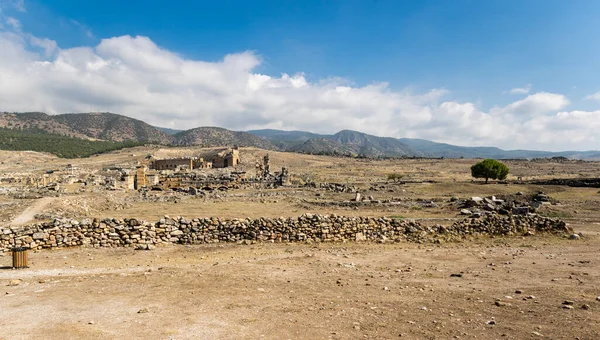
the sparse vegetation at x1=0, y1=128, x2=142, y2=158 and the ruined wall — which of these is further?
the sparse vegetation at x1=0, y1=128, x2=142, y2=158

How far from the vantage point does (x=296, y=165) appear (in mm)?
122812

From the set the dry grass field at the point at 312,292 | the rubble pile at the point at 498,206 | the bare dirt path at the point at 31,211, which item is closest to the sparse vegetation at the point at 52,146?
the bare dirt path at the point at 31,211

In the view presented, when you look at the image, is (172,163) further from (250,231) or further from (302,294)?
(302,294)

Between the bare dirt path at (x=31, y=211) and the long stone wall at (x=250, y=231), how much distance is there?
8380 mm

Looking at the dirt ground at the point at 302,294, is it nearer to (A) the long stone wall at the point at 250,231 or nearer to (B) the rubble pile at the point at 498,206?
(A) the long stone wall at the point at 250,231

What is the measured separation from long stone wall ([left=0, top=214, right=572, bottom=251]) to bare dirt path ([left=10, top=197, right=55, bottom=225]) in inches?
330

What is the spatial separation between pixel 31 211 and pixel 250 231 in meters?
17.4

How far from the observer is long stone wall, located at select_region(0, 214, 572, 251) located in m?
14.1

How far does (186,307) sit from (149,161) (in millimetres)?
92651

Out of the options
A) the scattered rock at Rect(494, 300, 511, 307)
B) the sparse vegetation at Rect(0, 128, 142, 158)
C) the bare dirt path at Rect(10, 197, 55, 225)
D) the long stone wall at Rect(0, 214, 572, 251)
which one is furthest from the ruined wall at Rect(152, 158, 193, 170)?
the scattered rock at Rect(494, 300, 511, 307)

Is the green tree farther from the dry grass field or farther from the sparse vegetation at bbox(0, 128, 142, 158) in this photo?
the sparse vegetation at bbox(0, 128, 142, 158)

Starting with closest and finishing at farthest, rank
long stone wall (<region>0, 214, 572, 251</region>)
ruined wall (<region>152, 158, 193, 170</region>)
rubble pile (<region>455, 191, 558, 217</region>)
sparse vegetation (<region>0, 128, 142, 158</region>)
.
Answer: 1. long stone wall (<region>0, 214, 572, 251</region>)
2. rubble pile (<region>455, 191, 558, 217</region>)
3. ruined wall (<region>152, 158, 193, 170</region>)
4. sparse vegetation (<region>0, 128, 142, 158</region>)

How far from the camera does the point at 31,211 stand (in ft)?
76.5

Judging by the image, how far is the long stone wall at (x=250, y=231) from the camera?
46.2ft
